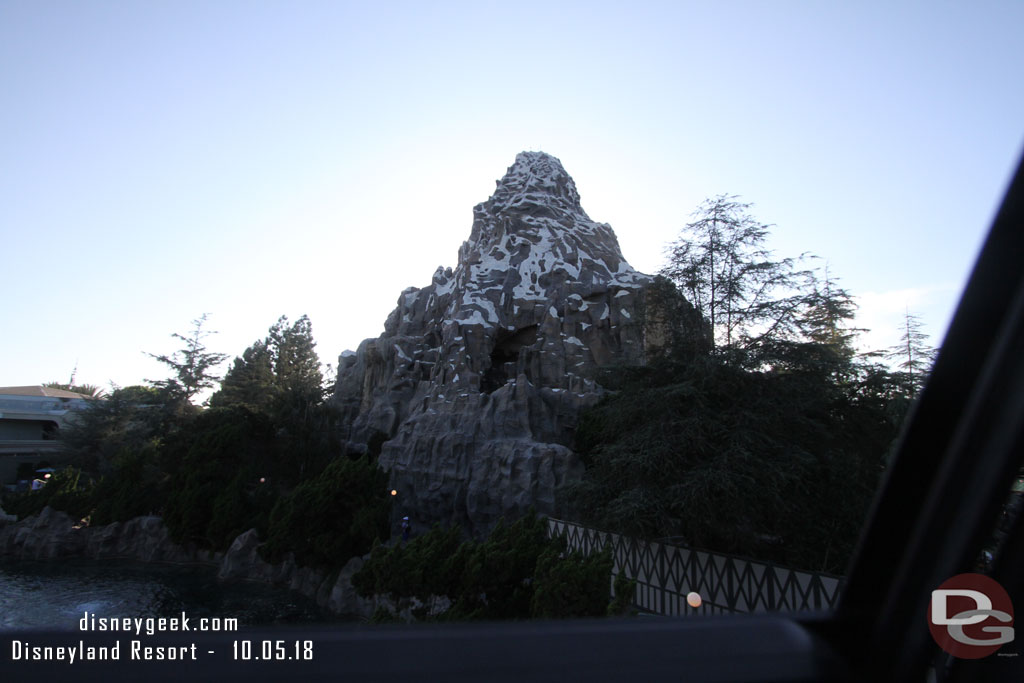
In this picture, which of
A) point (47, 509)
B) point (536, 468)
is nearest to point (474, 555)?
point (536, 468)

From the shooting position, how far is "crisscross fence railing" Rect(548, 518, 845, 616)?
20.1 feet

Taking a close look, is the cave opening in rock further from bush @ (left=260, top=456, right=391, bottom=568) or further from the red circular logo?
the red circular logo

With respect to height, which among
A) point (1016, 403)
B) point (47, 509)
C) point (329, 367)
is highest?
point (329, 367)

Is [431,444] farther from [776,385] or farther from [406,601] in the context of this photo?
[776,385]

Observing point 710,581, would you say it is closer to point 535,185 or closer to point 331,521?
point 331,521

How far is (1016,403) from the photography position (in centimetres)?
125

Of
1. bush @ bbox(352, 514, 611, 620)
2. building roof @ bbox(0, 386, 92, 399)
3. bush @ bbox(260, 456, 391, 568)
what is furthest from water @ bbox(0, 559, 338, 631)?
building roof @ bbox(0, 386, 92, 399)

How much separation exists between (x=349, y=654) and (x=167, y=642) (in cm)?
36

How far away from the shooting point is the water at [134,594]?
48.2 feet

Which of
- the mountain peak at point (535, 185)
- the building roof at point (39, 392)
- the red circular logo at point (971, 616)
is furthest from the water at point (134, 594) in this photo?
the mountain peak at point (535, 185)

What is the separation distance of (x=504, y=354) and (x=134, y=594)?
2215cm

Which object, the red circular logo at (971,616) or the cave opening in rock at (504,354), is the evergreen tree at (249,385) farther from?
the red circular logo at (971,616)

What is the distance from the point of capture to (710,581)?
7895 millimetres

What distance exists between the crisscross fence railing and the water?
8668 millimetres
